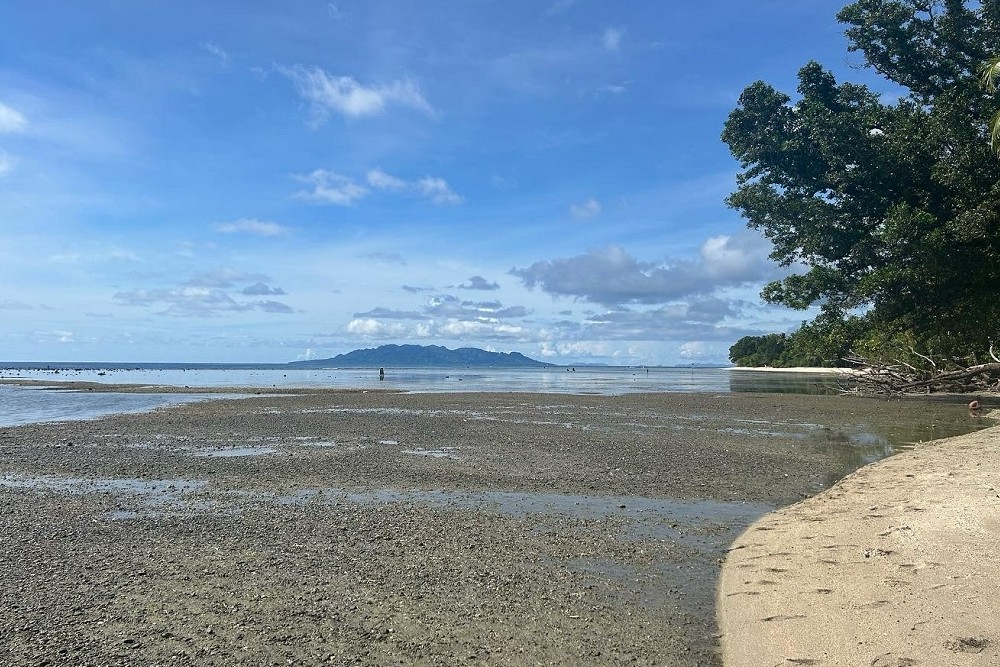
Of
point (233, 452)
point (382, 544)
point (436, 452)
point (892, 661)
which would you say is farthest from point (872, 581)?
point (233, 452)

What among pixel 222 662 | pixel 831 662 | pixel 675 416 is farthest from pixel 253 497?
pixel 675 416

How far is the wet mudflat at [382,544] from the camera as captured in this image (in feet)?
22.3

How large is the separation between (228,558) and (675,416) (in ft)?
96.7

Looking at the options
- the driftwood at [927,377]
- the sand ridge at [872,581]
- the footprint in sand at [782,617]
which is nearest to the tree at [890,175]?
the driftwood at [927,377]

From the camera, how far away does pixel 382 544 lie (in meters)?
10.3

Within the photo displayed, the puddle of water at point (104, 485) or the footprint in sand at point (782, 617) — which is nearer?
the footprint in sand at point (782, 617)

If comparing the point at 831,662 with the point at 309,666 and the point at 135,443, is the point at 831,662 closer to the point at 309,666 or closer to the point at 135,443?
the point at 309,666

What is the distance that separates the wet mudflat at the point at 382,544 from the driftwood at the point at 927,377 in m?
7.72

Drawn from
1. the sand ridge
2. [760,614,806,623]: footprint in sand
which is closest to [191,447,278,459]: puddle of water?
Result: the sand ridge

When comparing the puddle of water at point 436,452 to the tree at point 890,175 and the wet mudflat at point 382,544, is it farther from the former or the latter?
the tree at point 890,175

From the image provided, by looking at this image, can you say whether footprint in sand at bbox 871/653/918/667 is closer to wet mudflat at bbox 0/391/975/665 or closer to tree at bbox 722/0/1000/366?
wet mudflat at bbox 0/391/975/665

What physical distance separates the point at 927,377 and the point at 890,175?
74.6 feet

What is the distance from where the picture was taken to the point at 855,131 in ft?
76.1

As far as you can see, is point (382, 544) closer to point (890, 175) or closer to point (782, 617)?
point (782, 617)
